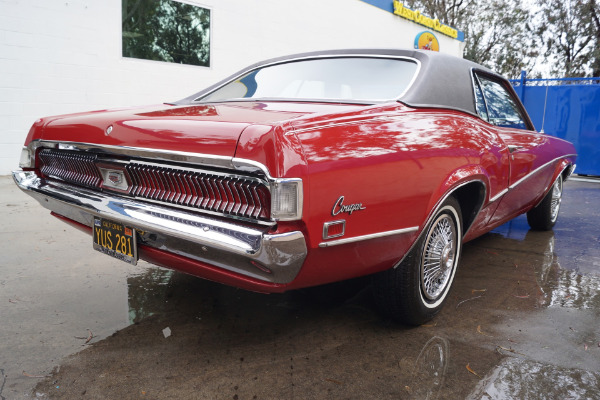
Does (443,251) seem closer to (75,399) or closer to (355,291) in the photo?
(355,291)

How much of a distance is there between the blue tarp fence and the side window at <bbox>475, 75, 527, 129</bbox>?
7.41 m

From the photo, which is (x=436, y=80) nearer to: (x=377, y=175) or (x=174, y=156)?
(x=377, y=175)

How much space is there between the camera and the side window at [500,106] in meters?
3.33

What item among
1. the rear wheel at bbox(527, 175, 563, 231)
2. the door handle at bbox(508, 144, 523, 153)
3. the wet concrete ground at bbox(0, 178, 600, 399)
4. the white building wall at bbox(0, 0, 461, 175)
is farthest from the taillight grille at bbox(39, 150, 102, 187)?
the white building wall at bbox(0, 0, 461, 175)

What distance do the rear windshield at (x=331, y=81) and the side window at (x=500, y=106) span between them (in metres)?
0.77

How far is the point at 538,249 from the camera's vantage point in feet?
14.0

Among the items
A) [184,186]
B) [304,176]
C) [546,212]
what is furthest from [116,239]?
[546,212]

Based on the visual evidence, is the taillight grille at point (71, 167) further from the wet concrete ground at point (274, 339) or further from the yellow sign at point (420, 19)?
the yellow sign at point (420, 19)

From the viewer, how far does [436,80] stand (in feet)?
8.81

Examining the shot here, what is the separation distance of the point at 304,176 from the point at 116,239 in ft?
3.52

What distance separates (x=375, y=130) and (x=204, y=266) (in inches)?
36.6

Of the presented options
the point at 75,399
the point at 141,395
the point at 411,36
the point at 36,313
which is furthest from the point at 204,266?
the point at 411,36

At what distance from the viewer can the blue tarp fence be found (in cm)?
1002

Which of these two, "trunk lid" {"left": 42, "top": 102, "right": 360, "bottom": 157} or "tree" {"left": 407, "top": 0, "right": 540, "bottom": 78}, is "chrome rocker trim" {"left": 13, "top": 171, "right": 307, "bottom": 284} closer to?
"trunk lid" {"left": 42, "top": 102, "right": 360, "bottom": 157}
